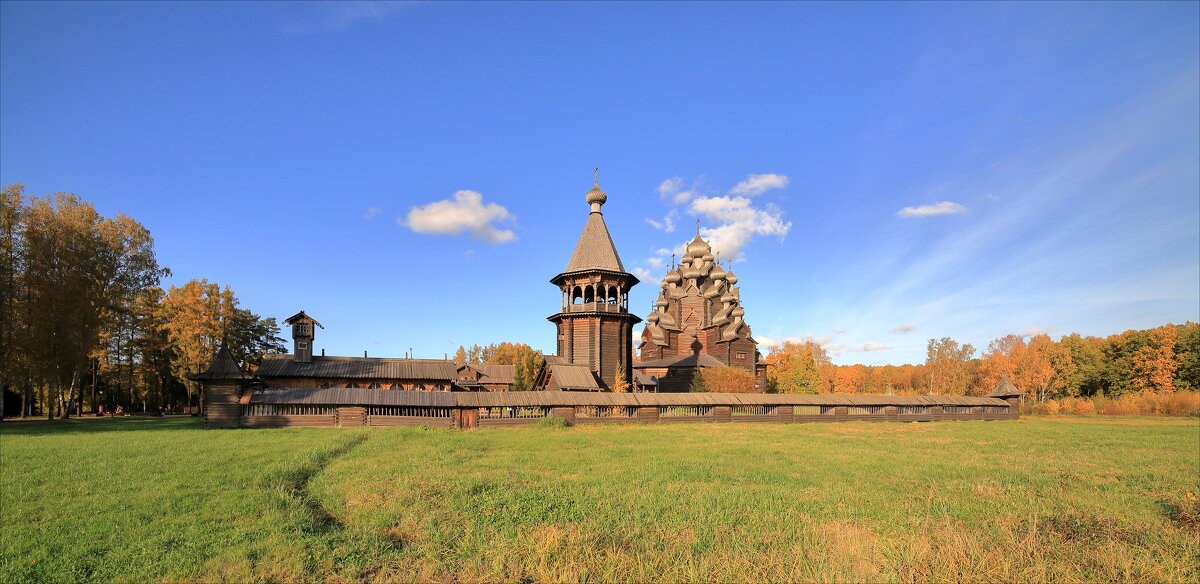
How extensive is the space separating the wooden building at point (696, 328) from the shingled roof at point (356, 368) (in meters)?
24.2

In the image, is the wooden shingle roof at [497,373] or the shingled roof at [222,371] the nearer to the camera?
the shingled roof at [222,371]

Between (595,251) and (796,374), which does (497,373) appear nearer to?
(595,251)

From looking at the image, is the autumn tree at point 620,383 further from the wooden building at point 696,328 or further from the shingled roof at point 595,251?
the wooden building at point 696,328

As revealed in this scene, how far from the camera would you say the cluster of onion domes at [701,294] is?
63.3 metres

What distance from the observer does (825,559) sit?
277 inches

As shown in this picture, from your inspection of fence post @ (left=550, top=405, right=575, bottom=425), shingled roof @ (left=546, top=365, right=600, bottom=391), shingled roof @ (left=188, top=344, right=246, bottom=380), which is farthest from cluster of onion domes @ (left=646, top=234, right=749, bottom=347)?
shingled roof @ (left=188, top=344, right=246, bottom=380)

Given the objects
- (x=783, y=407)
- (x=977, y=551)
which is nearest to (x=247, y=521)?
(x=977, y=551)

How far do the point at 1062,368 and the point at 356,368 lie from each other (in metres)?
77.3

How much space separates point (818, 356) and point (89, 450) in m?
110

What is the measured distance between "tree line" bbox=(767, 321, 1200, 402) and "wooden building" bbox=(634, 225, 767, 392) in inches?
407

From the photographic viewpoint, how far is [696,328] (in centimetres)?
6406

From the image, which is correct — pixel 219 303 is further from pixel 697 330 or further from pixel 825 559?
pixel 825 559

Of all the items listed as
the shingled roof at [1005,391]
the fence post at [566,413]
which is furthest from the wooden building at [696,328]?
the fence post at [566,413]

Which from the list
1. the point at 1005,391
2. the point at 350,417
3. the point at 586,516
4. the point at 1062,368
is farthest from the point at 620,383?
the point at 1062,368
